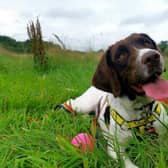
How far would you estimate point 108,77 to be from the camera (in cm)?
359

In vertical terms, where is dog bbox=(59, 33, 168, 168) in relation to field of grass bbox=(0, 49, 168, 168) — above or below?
above

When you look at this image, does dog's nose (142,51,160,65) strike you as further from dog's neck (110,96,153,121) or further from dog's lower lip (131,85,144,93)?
dog's neck (110,96,153,121)

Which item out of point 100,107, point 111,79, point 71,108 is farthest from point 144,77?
point 71,108

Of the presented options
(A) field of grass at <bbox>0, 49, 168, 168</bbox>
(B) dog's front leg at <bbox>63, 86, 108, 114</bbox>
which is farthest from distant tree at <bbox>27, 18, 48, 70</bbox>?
(B) dog's front leg at <bbox>63, 86, 108, 114</bbox>

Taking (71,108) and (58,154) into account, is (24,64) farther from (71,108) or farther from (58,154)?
(58,154)

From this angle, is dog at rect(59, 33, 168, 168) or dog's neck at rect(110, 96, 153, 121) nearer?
dog at rect(59, 33, 168, 168)

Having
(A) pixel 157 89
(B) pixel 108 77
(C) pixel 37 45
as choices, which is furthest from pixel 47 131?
(C) pixel 37 45

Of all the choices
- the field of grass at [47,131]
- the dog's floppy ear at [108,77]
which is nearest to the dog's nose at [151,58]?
the dog's floppy ear at [108,77]

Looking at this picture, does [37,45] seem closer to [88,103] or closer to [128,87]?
[88,103]

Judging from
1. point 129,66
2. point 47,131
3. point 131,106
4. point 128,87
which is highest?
point 129,66

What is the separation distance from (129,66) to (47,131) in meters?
0.93

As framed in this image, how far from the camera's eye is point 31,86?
20.0ft

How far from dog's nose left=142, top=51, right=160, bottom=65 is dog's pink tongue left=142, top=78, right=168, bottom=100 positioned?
0.61 ft

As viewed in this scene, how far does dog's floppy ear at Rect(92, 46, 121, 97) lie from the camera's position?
3.50 meters
